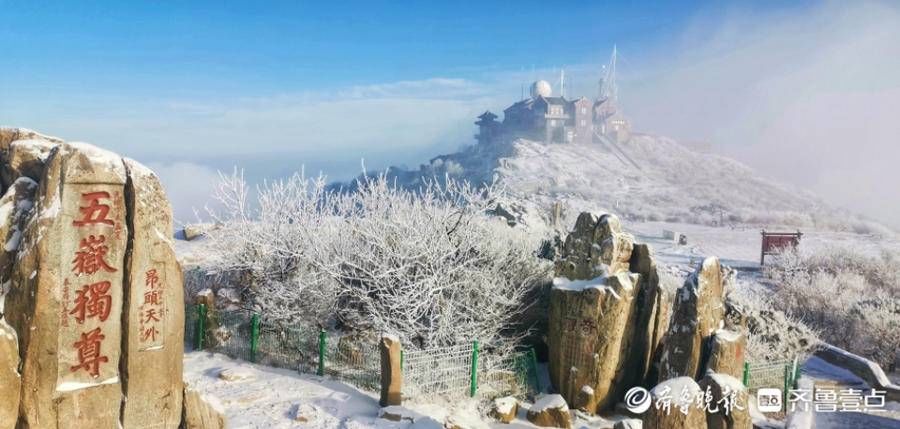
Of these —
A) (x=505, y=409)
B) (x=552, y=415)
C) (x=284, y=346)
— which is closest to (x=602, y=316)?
(x=552, y=415)

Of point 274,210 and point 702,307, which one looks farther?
point 274,210

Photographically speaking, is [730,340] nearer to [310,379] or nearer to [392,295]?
[392,295]

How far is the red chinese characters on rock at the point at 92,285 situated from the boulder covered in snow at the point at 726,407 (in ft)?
18.5

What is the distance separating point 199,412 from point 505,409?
14.1ft

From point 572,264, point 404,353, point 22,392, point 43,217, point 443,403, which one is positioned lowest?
point 443,403

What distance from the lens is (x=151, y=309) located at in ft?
17.2

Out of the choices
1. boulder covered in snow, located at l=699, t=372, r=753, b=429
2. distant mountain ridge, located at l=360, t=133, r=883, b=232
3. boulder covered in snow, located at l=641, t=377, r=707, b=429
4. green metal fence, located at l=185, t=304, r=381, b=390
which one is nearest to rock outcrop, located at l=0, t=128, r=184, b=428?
green metal fence, located at l=185, t=304, r=381, b=390

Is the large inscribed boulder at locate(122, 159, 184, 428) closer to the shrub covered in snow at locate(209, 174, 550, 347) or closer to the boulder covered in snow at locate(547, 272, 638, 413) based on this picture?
the shrub covered in snow at locate(209, 174, 550, 347)

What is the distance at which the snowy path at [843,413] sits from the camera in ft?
33.1

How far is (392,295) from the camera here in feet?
33.8

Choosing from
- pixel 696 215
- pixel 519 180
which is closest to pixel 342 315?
pixel 696 215

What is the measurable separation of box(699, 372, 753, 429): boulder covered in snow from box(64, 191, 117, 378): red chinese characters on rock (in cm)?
565

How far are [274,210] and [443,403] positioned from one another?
6.34 metres

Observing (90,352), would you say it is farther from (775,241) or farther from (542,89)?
(542,89)
